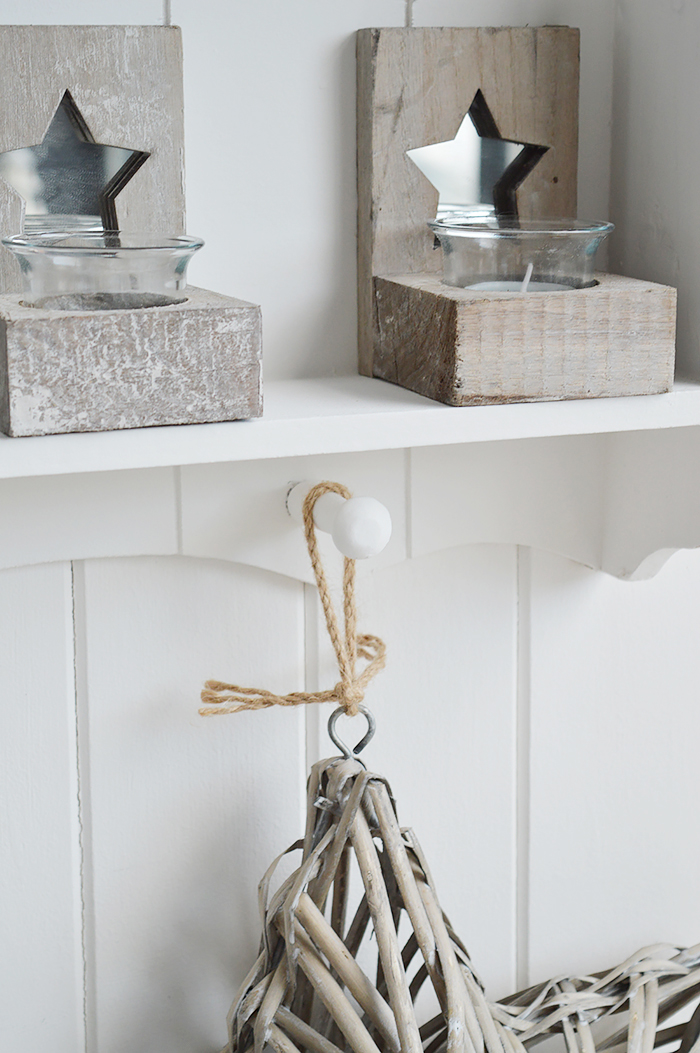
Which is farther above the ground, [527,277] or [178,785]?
[527,277]

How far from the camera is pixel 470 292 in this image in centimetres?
51

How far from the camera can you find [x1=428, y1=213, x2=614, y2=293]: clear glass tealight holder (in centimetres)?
52

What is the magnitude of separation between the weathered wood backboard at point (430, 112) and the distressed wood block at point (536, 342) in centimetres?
5

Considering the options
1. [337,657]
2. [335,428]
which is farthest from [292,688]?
[335,428]

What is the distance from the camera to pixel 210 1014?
64cm

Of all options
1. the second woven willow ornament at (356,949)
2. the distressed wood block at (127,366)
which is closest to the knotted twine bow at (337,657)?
the second woven willow ornament at (356,949)

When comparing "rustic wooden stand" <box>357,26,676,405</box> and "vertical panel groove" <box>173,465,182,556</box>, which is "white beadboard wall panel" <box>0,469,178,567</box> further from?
"rustic wooden stand" <box>357,26,676,405</box>

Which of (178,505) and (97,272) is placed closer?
(97,272)

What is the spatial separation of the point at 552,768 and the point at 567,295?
1.08ft

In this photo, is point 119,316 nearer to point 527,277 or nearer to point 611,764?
point 527,277

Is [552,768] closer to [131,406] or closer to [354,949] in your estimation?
[354,949]

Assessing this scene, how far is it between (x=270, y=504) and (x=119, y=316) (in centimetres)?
19

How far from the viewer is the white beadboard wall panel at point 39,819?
584 millimetres

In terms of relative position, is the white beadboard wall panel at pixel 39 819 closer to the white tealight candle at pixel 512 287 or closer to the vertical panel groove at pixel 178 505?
the vertical panel groove at pixel 178 505
